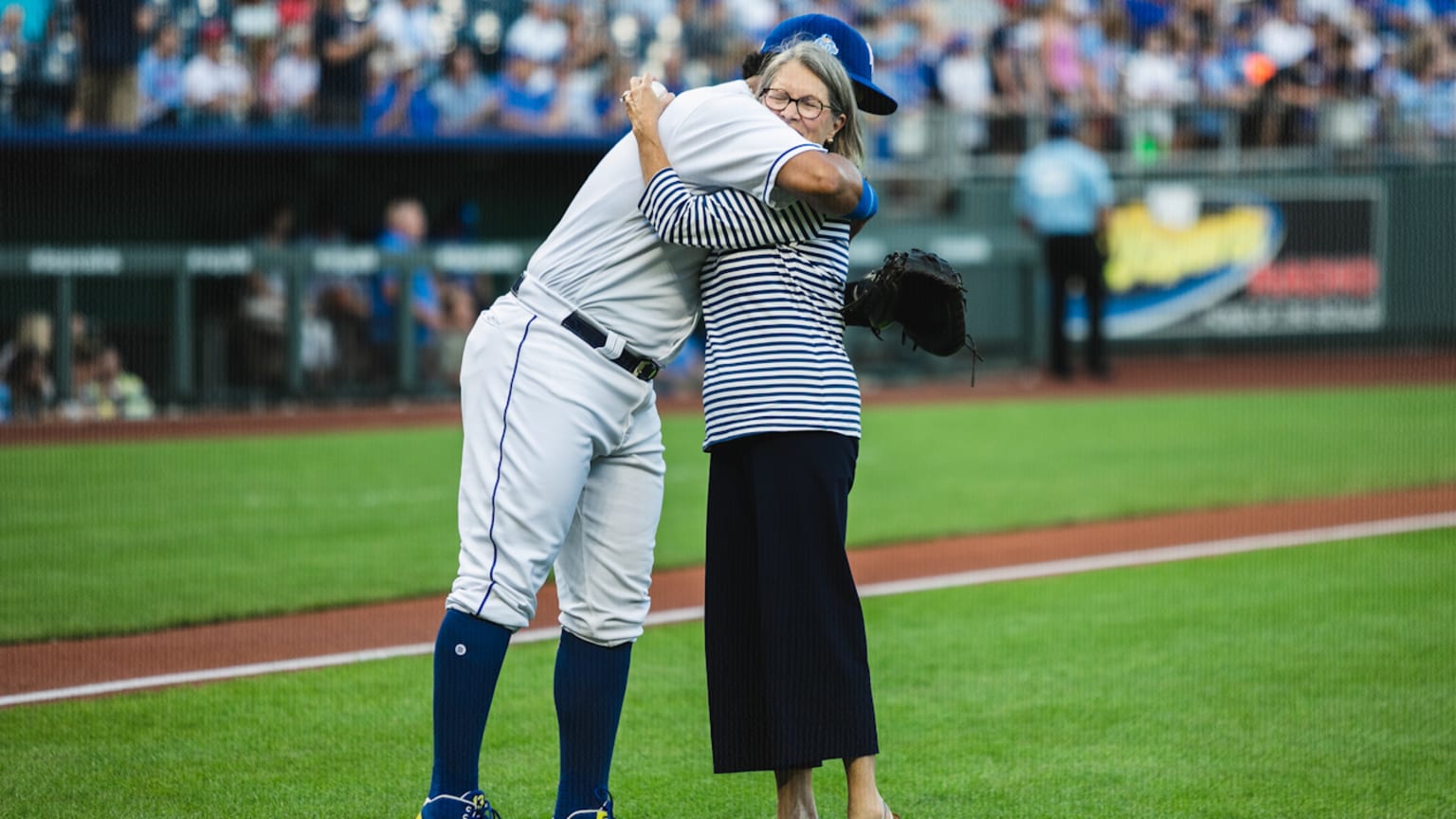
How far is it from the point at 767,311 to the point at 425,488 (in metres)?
6.78

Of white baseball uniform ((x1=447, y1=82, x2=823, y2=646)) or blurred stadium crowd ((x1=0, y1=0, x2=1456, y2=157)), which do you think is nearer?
white baseball uniform ((x1=447, y1=82, x2=823, y2=646))

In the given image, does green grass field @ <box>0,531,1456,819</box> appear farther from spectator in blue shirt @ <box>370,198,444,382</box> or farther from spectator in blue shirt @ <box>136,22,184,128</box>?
spectator in blue shirt @ <box>136,22,184,128</box>

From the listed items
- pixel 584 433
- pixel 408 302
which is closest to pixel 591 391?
pixel 584 433

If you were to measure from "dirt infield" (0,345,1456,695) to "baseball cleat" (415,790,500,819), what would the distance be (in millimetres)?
2404

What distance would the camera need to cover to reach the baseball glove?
3.68 metres

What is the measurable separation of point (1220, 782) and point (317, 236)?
492 inches

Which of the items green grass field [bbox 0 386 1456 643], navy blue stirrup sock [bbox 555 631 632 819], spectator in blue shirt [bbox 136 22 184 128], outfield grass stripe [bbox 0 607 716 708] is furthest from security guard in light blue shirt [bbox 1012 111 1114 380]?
navy blue stirrup sock [bbox 555 631 632 819]

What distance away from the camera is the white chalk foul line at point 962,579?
547 centimetres

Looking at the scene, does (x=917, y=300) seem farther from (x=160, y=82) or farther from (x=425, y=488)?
Answer: (x=160, y=82)

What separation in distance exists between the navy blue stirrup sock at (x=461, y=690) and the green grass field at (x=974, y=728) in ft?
1.65

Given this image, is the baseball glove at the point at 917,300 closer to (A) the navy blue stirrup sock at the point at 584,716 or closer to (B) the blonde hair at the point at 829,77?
(B) the blonde hair at the point at 829,77

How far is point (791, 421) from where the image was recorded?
358cm

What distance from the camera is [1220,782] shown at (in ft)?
14.1

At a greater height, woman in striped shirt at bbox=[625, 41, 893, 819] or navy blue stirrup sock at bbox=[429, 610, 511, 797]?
woman in striped shirt at bbox=[625, 41, 893, 819]
